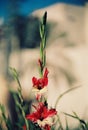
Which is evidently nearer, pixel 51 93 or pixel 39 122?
pixel 39 122

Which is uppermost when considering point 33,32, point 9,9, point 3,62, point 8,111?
point 9,9

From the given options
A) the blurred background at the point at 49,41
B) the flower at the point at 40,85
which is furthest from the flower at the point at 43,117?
the blurred background at the point at 49,41

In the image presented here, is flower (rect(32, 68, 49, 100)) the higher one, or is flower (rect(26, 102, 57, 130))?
flower (rect(32, 68, 49, 100))

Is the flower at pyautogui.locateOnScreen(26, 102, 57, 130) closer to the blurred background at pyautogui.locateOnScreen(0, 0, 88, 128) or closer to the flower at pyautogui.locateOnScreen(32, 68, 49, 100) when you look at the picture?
the flower at pyautogui.locateOnScreen(32, 68, 49, 100)

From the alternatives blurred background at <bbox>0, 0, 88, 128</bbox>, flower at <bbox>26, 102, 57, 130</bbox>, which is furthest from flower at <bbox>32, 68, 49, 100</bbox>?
blurred background at <bbox>0, 0, 88, 128</bbox>

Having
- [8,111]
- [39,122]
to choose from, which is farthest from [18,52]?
[39,122]

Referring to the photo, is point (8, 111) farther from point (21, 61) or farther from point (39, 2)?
point (39, 2)

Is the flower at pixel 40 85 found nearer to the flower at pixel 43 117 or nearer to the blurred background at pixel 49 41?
the flower at pixel 43 117

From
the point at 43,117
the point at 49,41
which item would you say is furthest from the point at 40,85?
the point at 49,41

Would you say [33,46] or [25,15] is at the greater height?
[25,15]
